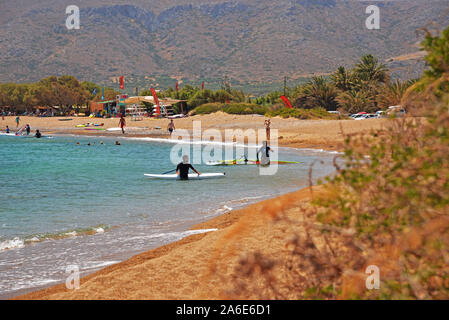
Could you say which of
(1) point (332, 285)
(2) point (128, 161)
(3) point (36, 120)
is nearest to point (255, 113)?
(2) point (128, 161)

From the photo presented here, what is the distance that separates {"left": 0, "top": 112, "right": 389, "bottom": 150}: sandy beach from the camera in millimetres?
33406

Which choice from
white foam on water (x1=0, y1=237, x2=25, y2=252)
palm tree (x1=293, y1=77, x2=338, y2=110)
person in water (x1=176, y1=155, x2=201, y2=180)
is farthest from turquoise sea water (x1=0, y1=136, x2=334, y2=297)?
palm tree (x1=293, y1=77, x2=338, y2=110)

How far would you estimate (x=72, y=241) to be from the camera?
9828 millimetres

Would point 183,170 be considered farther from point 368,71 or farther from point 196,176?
point 368,71

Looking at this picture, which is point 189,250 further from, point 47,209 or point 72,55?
point 72,55

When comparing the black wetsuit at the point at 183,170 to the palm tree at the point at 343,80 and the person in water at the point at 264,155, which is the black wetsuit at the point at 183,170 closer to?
the person in water at the point at 264,155

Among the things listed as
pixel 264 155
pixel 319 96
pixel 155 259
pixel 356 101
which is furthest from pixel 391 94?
pixel 155 259

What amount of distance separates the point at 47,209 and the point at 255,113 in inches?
1578

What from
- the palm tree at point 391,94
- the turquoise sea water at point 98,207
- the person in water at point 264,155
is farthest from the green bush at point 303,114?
the person in water at point 264,155

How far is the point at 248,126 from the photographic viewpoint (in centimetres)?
4328

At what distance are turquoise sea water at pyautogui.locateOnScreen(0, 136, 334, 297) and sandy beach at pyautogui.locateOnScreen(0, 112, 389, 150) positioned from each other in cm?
554

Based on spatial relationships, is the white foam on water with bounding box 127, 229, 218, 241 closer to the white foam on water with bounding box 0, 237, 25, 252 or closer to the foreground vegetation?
the white foam on water with bounding box 0, 237, 25, 252
